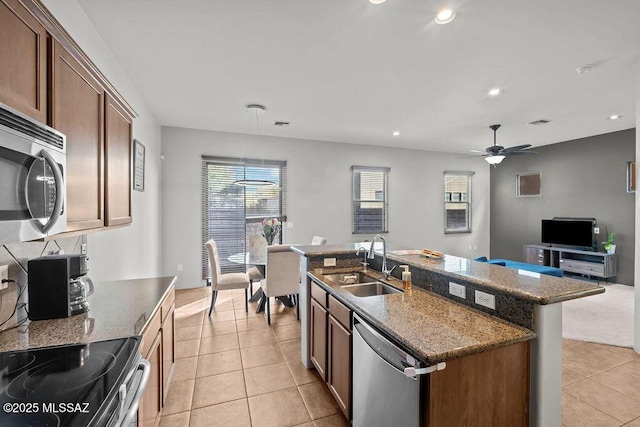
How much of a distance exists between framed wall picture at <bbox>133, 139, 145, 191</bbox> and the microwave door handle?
8.25ft

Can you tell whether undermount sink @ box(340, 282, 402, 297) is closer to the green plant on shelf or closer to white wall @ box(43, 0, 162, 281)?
white wall @ box(43, 0, 162, 281)

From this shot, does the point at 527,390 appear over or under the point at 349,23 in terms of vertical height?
under

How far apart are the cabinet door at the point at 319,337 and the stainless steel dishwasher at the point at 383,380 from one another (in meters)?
0.53

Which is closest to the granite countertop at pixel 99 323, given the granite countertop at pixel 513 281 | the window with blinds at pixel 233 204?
the granite countertop at pixel 513 281

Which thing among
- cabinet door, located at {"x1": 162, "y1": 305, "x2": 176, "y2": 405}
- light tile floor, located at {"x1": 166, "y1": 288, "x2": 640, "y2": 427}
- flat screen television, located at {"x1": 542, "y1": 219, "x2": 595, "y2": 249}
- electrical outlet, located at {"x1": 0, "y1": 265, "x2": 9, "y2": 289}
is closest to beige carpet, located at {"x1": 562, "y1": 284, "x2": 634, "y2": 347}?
light tile floor, located at {"x1": 166, "y1": 288, "x2": 640, "y2": 427}

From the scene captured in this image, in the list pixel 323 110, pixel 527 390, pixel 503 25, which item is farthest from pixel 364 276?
pixel 323 110

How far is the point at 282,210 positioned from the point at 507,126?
14.0 feet

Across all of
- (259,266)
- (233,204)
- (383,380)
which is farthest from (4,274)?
(233,204)

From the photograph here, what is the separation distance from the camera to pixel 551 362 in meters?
1.37

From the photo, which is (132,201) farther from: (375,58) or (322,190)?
(322,190)

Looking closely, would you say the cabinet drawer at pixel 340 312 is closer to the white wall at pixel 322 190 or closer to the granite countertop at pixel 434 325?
the granite countertop at pixel 434 325

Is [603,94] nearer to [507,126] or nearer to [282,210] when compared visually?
[507,126]

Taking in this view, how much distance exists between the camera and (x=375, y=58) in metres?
2.79

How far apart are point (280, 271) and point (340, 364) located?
1.82 meters
